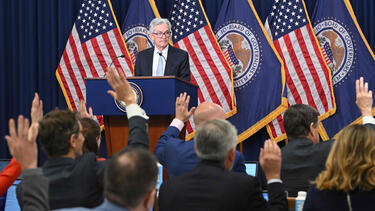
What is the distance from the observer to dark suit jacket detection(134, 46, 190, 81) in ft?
17.9

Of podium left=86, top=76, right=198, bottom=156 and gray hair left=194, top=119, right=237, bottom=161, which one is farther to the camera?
podium left=86, top=76, right=198, bottom=156

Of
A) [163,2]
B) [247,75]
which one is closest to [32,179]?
[247,75]

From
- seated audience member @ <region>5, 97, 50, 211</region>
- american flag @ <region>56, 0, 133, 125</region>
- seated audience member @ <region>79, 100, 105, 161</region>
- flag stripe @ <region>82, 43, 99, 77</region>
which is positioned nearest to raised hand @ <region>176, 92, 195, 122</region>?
seated audience member @ <region>79, 100, 105, 161</region>

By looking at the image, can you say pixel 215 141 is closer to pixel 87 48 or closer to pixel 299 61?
pixel 299 61

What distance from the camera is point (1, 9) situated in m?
9.40

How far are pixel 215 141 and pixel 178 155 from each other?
746 mm

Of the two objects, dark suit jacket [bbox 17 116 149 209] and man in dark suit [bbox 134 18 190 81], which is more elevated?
man in dark suit [bbox 134 18 190 81]

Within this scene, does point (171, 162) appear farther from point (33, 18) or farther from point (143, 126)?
point (33, 18)

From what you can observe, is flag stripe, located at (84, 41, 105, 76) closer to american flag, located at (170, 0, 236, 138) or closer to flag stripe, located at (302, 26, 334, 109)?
american flag, located at (170, 0, 236, 138)

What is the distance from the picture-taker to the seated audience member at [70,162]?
2283 mm

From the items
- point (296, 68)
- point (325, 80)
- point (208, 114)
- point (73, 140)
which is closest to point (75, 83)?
point (296, 68)

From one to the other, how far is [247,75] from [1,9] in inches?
192

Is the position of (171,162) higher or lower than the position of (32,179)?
lower

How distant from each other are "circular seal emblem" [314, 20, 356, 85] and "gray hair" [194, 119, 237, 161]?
19.7ft
